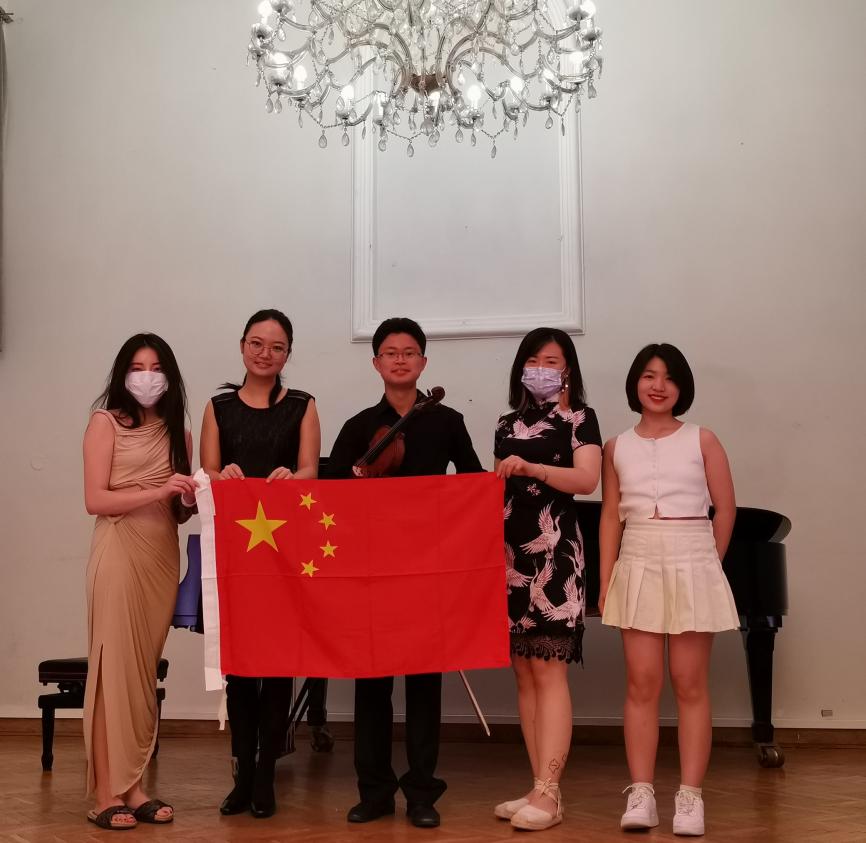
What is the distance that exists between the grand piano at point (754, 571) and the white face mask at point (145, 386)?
1513 mm

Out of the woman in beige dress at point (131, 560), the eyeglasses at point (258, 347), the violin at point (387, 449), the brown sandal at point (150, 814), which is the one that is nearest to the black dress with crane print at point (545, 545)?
the violin at point (387, 449)

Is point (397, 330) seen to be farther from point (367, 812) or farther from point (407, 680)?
point (367, 812)

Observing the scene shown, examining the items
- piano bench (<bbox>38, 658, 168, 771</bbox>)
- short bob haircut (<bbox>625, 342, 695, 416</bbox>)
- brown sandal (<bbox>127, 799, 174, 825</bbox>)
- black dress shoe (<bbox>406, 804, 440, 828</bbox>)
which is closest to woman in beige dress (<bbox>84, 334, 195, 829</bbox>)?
brown sandal (<bbox>127, 799, 174, 825</bbox>)

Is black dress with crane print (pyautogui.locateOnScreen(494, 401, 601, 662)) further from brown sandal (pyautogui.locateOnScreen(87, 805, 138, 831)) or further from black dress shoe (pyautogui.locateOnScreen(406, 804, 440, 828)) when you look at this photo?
brown sandal (pyautogui.locateOnScreen(87, 805, 138, 831))

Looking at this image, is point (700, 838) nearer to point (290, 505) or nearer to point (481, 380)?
point (290, 505)

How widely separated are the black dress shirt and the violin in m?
0.03

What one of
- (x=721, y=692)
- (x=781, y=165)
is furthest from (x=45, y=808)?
(x=781, y=165)

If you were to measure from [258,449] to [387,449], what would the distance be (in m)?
0.41

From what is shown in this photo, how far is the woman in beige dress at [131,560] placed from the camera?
3055 mm

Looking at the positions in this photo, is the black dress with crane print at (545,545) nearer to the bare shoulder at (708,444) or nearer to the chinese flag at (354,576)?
the chinese flag at (354,576)

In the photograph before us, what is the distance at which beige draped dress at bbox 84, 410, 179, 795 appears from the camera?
3.06 m

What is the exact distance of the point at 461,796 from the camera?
3459mm

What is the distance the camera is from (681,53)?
16.8 feet

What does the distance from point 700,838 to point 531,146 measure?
344cm
